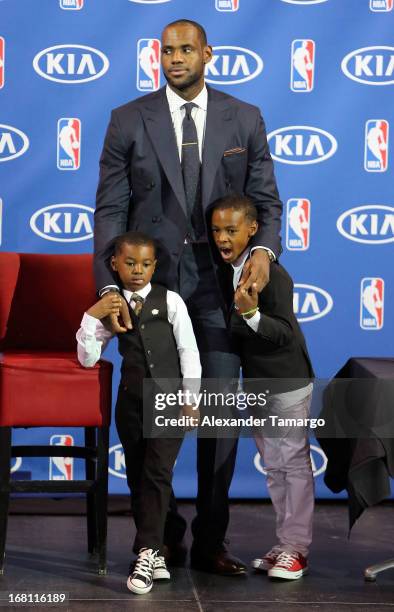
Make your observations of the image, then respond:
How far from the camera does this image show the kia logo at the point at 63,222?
479 centimetres

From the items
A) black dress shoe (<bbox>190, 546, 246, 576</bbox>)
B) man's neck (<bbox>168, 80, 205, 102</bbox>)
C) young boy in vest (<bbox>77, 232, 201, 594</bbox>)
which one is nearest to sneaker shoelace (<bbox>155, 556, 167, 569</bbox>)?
young boy in vest (<bbox>77, 232, 201, 594</bbox>)

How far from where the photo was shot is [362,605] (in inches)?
135

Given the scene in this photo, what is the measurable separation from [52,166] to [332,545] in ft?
6.49

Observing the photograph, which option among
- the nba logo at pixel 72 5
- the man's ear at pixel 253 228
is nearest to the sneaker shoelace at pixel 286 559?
the man's ear at pixel 253 228

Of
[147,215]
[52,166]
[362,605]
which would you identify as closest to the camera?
[362,605]

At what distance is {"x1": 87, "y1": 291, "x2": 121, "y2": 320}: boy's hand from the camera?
352 centimetres

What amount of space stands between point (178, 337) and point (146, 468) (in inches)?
17.1

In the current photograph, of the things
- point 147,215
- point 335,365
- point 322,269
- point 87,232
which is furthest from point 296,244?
point 147,215

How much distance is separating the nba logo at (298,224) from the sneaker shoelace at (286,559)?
1599 mm

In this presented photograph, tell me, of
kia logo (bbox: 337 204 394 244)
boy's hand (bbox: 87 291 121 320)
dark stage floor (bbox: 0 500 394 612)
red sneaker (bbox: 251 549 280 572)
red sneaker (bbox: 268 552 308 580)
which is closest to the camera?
dark stage floor (bbox: 0 500 394 612)

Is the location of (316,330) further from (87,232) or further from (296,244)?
(87,232)

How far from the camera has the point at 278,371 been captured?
3.64 metres

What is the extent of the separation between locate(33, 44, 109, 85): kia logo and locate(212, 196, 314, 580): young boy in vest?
147 centimetres

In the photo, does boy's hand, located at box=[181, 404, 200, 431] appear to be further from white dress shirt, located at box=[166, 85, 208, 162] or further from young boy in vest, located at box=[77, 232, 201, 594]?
white dress shirt, located at box=[166, 85, 208, 162]
